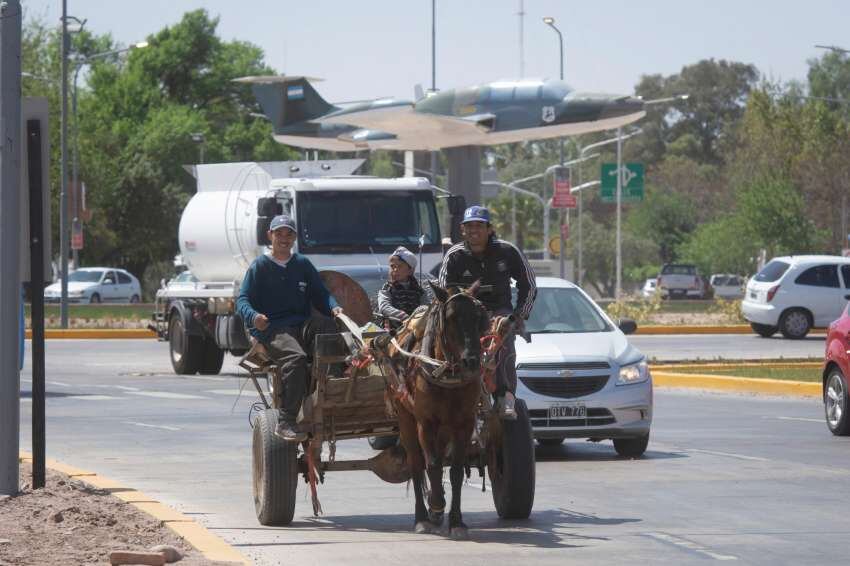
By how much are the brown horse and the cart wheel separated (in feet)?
2.08

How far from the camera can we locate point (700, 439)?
18406 millimetres

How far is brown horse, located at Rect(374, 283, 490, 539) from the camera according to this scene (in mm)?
10281

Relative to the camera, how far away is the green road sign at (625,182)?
6969cm

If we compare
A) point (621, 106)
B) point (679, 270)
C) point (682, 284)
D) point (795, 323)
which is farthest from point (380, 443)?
point (679, 270)

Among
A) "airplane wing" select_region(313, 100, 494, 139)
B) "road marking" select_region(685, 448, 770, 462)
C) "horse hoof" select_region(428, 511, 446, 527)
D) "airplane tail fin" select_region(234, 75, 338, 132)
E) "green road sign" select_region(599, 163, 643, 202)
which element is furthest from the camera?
"green road sign" select_region(599, 163, 643, 202)

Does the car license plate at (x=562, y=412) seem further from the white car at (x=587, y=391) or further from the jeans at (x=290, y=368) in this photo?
the jeans at (x=290, y=368)

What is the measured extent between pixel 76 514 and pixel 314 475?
158 cm

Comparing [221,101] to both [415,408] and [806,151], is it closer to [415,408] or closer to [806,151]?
[806,151]

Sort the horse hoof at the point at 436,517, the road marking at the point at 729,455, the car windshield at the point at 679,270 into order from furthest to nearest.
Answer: the car windshield at the point at 679,270, the road marking at the point at 729,455, the horse hoof at the point at 436,517

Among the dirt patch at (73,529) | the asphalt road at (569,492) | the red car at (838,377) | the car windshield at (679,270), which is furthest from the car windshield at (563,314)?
the car windshield at (679,270)

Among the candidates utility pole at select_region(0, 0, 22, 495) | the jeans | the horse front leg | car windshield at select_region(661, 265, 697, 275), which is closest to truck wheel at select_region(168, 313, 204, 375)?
utility pole at select_region(0, 0, 22, 495)

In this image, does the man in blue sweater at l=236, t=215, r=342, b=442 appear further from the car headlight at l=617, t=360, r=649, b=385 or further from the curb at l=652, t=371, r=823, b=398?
the curb at l=652, t=371, r=823, b=398

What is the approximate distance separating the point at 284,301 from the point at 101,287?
62032mm

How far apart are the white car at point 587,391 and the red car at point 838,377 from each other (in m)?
2.69
